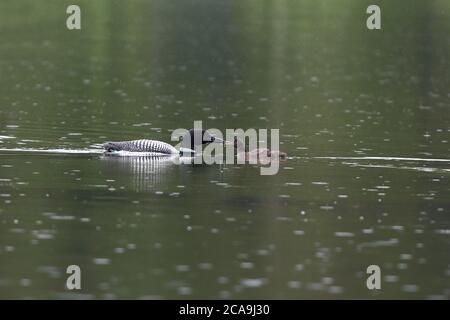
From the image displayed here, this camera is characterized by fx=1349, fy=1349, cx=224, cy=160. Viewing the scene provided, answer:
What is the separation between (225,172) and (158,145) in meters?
3.08

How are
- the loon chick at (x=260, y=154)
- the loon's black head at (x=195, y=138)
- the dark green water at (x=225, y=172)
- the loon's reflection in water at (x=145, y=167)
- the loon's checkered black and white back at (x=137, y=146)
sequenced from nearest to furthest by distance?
1. the dark green water at (x=225, y=172)
2. the loon's reflection in water at (x=145, y=167)
3. the loon chick at (x=260, y=154)
4. the loon's checkered black and white back at (x=137, y=146)
5. the loon's black head at (x=195, y=138)

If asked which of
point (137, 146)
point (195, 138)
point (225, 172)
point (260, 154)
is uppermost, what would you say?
point (195, 138)

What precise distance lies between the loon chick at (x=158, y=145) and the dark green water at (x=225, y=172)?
0.62 m

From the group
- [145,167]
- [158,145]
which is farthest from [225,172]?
[158,145]

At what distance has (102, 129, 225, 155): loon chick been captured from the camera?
110 feet

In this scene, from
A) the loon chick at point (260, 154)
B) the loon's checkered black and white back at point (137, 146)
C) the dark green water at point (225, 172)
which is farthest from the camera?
the loon's checkered black and white back at point (137, 146)

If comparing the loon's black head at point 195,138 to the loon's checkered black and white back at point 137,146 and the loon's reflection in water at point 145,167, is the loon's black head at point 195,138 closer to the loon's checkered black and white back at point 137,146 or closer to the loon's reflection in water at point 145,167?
the loon's reflection in water at point 145,167

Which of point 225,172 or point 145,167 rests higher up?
point 145,167

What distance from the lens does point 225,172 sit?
3144 centimetres

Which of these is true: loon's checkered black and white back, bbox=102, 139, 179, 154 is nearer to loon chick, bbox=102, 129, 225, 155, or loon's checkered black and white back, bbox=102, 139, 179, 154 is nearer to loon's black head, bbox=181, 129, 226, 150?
loon chick, bbox=102, 129, 225, 155

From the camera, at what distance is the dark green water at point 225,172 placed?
69.0ft

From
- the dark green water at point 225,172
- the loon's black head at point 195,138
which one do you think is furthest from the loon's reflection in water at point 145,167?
the loon's black head at point 195,138

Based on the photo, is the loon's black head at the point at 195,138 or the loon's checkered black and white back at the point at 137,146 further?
the loon's black head at the point at 195,138

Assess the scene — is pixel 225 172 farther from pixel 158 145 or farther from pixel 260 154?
pixel 158 145
